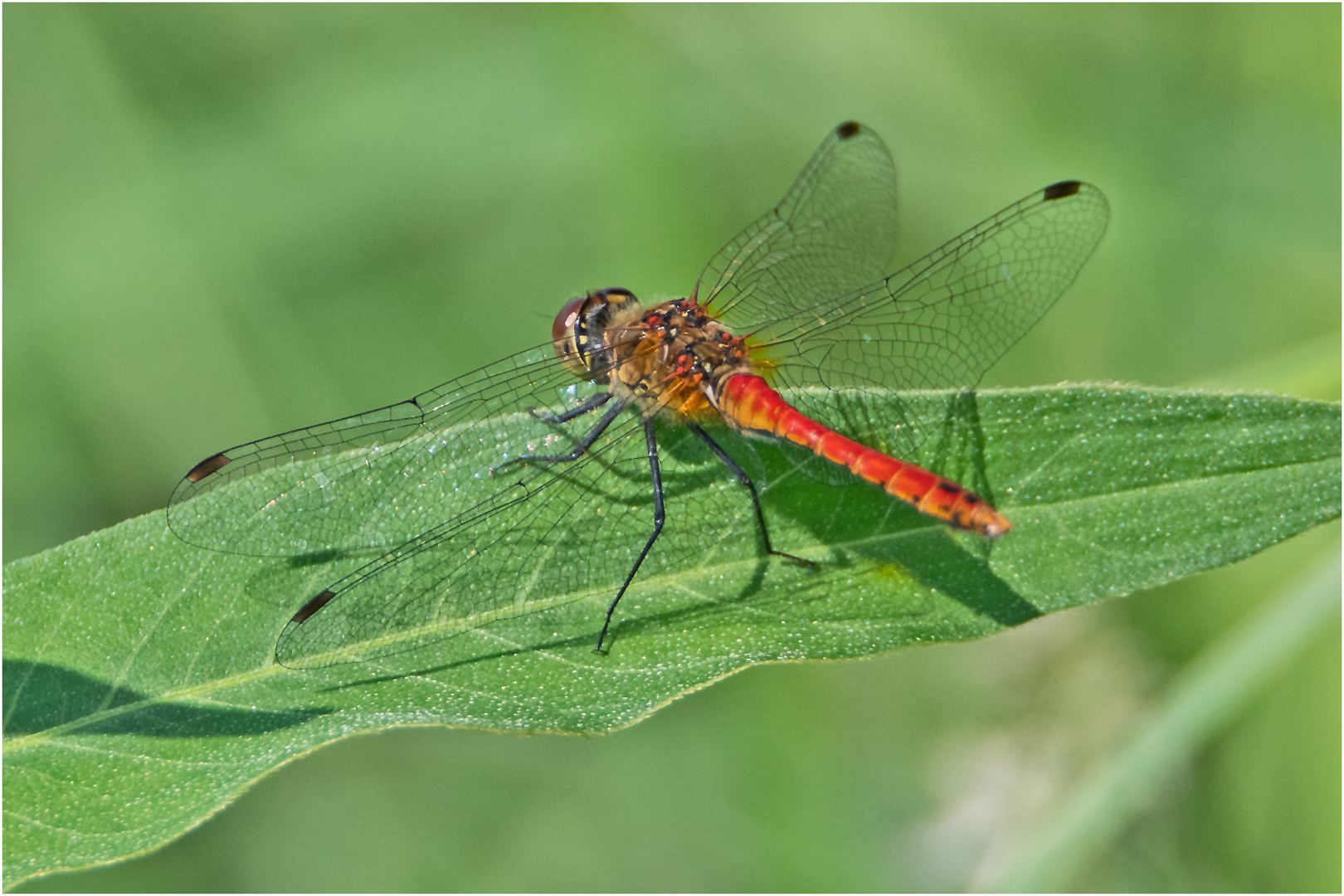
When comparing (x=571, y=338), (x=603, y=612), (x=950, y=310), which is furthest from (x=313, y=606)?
(x=950, y=310)

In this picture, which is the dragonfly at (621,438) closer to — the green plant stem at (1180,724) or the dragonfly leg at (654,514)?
the dragonfly leg at (654,514)

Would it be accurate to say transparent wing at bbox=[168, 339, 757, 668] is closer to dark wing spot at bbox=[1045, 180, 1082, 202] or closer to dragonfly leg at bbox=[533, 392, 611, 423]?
dragonfly leg at bbox=[533, 392, 611, 423]

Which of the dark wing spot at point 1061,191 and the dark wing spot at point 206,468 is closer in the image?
the dark wing spot at point 206,468

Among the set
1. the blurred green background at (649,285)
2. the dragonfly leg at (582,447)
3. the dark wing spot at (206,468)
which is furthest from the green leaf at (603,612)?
the blurred green background at (649,285)

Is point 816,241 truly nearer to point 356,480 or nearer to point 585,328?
point 585,328

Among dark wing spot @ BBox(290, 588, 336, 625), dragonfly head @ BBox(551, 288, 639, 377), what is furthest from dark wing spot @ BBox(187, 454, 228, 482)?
dragonfly head @ BBox(551, 288, 639, 377)

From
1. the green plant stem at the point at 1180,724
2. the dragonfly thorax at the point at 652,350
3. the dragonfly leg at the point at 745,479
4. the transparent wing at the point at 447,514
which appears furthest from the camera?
the dragonfly thorax at the point at 652,350
